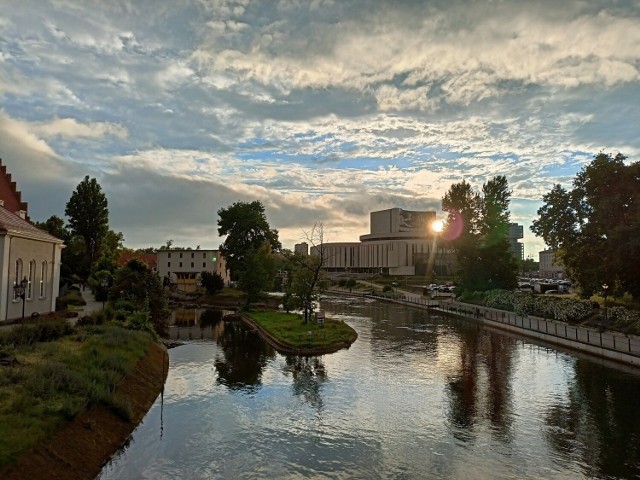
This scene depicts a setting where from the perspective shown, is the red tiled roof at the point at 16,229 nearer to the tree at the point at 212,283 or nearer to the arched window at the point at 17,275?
the arched window at the point at 17,275

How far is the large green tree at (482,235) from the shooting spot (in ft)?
244

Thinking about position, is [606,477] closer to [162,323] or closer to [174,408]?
[174,408]

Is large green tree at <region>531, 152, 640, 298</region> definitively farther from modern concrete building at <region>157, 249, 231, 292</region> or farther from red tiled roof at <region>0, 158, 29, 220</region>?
modern concrete building at <region>157, 249, 231, 292</region>

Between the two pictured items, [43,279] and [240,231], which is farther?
[240,231]

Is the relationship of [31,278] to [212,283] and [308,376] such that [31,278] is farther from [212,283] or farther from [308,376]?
[212,283]

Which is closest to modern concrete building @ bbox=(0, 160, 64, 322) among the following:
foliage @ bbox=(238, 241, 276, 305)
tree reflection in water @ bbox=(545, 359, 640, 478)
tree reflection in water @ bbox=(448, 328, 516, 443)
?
tree reflection in water @ bbox=(448, 328, 516, 443)

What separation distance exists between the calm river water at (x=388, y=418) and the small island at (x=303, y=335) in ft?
5.27

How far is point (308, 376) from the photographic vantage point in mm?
27438

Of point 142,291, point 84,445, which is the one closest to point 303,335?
point 142,291

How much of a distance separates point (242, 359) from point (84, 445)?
17875 mm

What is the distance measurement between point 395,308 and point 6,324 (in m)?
56.2

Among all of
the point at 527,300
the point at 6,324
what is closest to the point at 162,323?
the point at 6,324

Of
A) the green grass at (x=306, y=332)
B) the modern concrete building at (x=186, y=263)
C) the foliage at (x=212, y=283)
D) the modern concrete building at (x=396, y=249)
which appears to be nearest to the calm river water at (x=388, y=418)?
the green grass at (x=306, y=332)

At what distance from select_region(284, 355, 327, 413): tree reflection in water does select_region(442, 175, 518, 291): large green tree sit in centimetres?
4980
